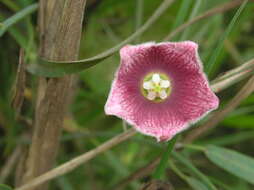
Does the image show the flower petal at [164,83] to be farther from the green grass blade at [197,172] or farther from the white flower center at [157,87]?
the green grass blade at [197,172]

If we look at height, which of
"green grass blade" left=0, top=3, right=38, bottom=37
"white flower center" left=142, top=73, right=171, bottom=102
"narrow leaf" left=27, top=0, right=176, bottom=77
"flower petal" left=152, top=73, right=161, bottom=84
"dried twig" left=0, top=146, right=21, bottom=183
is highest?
"green grass blade" left=0, top=3, right=38, bottom=37

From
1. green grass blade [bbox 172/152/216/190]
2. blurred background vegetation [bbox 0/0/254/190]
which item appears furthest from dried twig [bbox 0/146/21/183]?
green grass blade [bbox 172/152/216/190]

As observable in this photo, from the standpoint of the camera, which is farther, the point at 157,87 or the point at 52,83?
the point at 157,87

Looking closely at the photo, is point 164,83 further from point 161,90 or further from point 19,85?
point 19,85

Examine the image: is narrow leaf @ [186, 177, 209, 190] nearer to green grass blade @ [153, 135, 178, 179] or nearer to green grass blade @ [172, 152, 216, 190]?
green grass blade @ [172, 152, 216, 190]

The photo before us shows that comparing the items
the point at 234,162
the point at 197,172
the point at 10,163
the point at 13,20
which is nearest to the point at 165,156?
the point at 197,172

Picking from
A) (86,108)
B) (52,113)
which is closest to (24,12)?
(52,113)

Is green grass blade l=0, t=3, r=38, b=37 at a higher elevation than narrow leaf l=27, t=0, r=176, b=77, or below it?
higher
